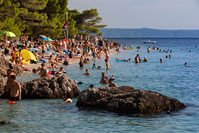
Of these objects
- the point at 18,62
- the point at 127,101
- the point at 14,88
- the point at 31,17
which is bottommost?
the point at 127,101

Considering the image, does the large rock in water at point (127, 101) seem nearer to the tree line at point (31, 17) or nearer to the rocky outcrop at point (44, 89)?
the rocky outcrop at point (44, 89)

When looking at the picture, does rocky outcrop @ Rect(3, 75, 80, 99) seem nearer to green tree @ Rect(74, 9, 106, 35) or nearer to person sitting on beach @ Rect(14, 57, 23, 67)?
person sitting on beach @ Rect(14, 57, 23, 67)

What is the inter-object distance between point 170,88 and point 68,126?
1464 centimetres

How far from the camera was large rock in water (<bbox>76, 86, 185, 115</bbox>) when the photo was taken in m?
16.3

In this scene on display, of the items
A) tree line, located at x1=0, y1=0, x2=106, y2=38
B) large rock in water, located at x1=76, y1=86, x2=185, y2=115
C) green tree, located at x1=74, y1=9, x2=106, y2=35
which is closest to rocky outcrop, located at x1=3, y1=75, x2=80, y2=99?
large rock in water, located at x1=76, y1=86, x2=185, y2=115

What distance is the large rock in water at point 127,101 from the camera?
16.3m

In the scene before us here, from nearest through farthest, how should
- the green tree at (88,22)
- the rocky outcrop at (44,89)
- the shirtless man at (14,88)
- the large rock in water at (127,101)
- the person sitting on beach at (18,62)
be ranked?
the large rock in water at (127,101) < the shirtless man at (14,88) < the rocky outcrop at (44,89) < the person sitting on beach at (18,62) < the green tree at (88,22)

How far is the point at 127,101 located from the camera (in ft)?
53.6

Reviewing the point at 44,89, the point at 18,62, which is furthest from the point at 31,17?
the point at 44,89

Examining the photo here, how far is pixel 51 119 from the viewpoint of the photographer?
15.7 meters

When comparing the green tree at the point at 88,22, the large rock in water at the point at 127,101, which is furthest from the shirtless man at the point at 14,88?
the green tree at the point at 88,22

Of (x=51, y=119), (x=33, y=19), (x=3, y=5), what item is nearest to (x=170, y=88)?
(x=51, y=119)

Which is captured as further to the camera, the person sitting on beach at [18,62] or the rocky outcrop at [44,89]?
the person sitting on beach at [18,62]

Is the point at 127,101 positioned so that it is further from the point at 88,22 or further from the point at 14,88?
the point at 88,22
